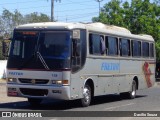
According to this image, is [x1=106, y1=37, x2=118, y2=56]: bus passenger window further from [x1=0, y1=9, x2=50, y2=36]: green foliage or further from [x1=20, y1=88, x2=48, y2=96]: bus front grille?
[x1=0, y1=9, x2=50, y2=36]: green foliage

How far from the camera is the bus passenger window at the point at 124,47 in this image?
22719 mm

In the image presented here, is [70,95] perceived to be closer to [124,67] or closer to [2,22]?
[124,67]

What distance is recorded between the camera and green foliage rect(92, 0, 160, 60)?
5144 cm

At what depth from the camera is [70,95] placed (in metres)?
17.6

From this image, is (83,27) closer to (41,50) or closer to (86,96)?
(41,50)

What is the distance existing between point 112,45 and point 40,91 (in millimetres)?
5074

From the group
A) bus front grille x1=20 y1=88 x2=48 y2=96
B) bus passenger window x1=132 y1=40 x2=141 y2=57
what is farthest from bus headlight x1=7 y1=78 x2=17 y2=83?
bus passenger window x1=132 y1=40 x2=141 y2=57

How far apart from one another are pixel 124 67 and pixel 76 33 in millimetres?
5702

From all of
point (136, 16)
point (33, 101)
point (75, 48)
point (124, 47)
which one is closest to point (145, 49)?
point (124, 47)

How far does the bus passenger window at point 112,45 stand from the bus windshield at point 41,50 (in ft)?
12.3

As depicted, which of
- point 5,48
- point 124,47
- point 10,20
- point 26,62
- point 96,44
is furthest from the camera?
point 10,20

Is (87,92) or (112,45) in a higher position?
(112,45)

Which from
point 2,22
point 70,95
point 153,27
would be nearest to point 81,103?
point 70,95

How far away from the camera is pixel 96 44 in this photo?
64.7 feet
